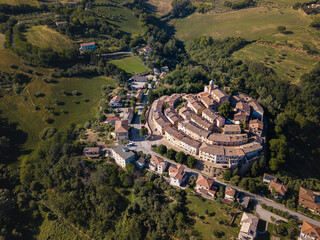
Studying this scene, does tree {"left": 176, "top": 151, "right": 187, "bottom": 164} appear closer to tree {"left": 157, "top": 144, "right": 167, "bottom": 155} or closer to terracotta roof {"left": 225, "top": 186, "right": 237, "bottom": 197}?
tree {"left": 157, "top": 144, "right": 167, "bottom": 155}

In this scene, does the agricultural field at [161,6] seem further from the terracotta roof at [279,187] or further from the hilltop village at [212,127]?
the terracotta roof at [279,187]

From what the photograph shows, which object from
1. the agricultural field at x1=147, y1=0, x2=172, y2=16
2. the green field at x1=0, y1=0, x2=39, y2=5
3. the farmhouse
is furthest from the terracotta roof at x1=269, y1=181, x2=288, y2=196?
the green field at x1=0, y1=0, x2=39, y2=5

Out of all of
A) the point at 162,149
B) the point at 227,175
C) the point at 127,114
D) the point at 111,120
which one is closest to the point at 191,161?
the point at 162,149

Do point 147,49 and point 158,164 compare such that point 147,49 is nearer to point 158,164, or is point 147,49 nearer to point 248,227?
point 158,164

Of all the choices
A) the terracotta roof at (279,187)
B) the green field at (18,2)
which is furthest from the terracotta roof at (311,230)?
the green field at (18,2)

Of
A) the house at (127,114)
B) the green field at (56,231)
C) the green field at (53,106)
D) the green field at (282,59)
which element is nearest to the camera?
the green field at (56,231)
